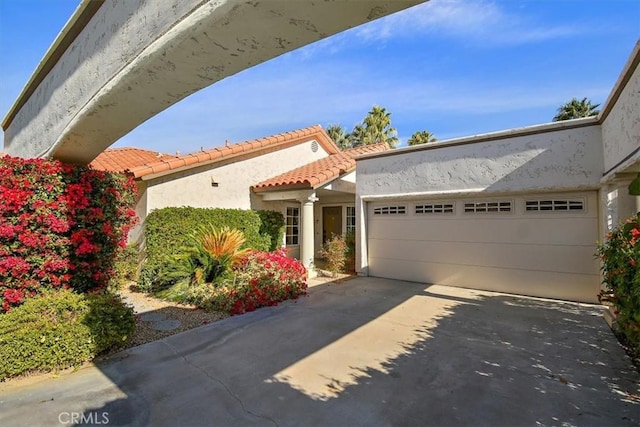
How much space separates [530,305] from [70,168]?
438 inches

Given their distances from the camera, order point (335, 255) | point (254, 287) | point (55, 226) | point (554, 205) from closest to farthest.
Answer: point (55, 226) < point (254, 287) < point (554, 205) < point (335, 255)

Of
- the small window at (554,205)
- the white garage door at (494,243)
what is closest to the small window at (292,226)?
the white garage door at (494,243)

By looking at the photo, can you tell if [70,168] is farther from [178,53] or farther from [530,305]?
[530,305]

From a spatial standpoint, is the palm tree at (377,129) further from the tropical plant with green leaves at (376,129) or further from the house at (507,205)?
the house at (507,205)

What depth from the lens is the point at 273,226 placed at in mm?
13391

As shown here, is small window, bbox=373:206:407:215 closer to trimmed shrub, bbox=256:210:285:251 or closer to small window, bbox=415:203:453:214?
small window, bbox=415:203:453:214

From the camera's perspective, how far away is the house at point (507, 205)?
7484 mm

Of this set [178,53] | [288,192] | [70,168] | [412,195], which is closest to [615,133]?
[412,195]

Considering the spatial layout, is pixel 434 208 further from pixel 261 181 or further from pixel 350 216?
pixel 261 181

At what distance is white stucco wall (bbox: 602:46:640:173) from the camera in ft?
16.9

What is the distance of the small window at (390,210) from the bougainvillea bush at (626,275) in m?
6.12

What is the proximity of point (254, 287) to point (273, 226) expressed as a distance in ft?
17.8

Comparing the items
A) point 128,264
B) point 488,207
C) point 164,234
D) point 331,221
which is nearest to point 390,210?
point 488,207

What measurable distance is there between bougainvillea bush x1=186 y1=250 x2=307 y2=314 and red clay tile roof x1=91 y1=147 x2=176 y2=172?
5.98 metres
